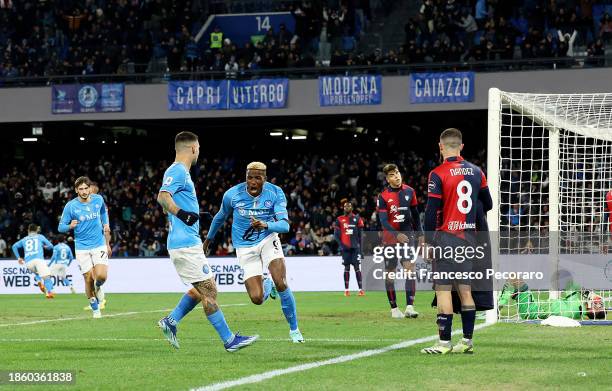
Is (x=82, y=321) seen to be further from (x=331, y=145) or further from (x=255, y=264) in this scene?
(x=331, y=145)

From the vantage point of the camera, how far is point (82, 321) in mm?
16469

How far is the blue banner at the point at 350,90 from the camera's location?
112 feet

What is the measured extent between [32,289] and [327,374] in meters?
23.3

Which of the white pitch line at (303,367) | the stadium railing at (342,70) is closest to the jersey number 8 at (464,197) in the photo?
the white pitch line at (303,367)

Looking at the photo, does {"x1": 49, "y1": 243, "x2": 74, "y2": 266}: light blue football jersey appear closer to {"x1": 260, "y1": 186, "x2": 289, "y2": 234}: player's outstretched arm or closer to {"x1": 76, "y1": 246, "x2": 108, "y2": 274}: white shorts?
{"x1": 76, "y1": 246, "x2": 108, "y2": 274}: white shorts

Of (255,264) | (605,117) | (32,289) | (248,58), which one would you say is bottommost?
(32,289)

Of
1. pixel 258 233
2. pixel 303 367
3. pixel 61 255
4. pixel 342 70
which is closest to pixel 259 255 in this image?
pixel 258 233

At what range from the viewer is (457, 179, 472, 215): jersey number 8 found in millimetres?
10398

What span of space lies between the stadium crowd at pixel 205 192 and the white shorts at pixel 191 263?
71.3 feet

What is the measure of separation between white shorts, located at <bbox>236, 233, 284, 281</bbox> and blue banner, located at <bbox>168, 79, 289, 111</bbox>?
23.0m

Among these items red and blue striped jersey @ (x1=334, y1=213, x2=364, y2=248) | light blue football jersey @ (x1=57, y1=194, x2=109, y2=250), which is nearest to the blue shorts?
red and blue striped jersey @ (x1=334, y1=213, x2=364, y2=248)

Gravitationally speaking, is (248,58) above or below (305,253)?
above

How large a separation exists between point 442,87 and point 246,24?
1044 cm

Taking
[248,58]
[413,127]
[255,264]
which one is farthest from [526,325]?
[413,127]
